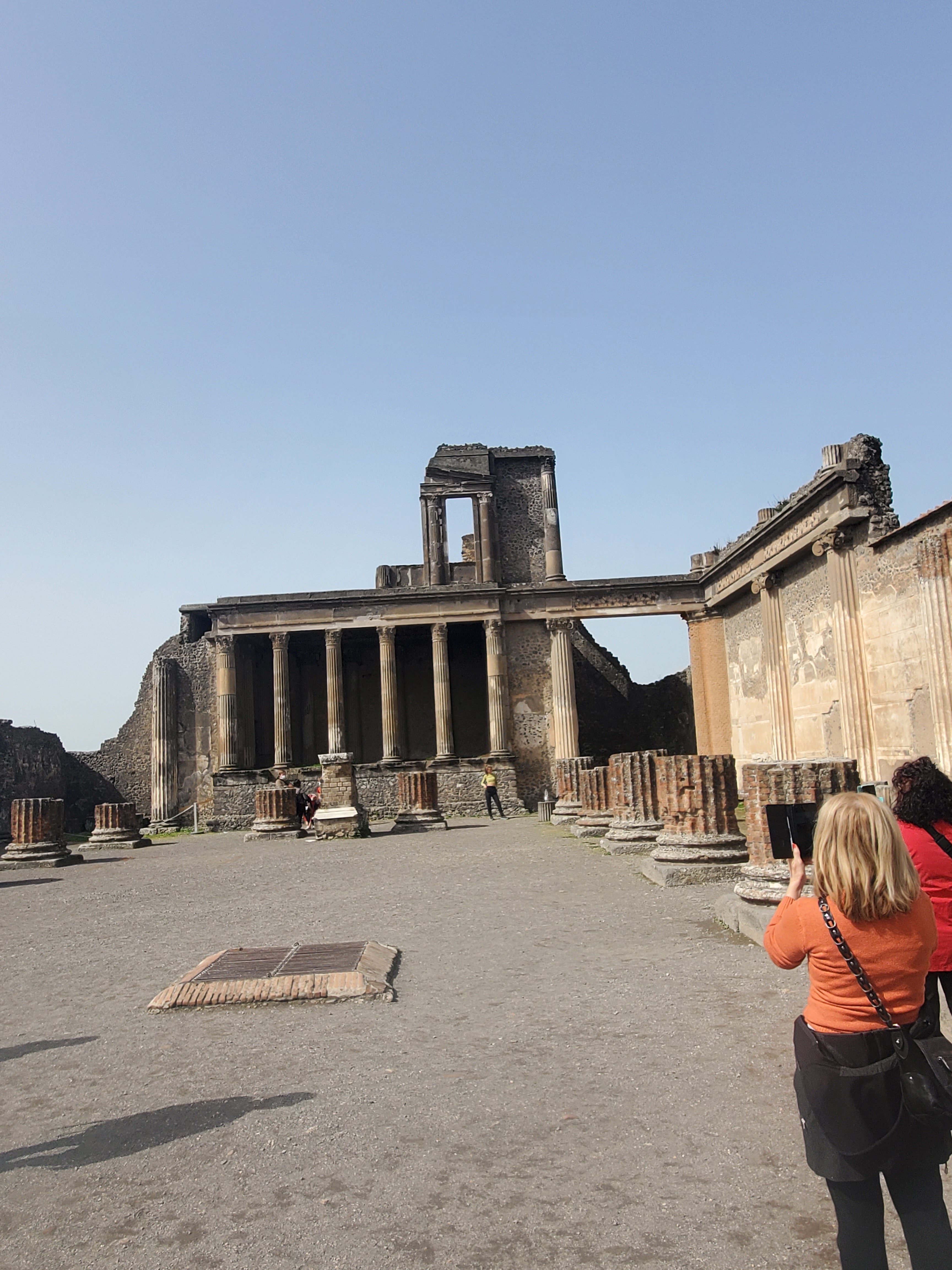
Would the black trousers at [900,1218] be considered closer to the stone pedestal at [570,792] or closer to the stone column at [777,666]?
the stone pedestal at [570,792]

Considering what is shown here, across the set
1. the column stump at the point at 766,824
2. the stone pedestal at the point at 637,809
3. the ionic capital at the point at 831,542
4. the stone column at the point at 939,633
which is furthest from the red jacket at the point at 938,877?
the ionic capital at the point at 831,542

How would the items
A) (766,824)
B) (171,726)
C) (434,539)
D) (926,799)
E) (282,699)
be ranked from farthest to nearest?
(434,539) → (171,726) → (282,699) → (766,824) → (926,799)

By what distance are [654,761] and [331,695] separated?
15.2 m

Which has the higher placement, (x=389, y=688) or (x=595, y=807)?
(x=389, y=688)

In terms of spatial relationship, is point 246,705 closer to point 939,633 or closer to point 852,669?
point 852,669

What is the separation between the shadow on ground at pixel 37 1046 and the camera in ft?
15.1

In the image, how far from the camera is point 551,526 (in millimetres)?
28172

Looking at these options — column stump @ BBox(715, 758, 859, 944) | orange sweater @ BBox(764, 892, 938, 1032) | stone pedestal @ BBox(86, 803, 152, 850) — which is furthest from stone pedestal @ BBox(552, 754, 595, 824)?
orange sweater @ BBox(764, 892, 938, 1032)

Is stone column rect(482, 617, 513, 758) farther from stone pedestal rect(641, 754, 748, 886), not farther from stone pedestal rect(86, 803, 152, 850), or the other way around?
stone pedestal rect(641, 754, 748, 886)

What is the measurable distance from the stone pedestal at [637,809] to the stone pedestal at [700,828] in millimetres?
1911

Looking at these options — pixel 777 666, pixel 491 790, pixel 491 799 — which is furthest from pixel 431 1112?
pixel 491 799

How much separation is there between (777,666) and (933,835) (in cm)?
1662

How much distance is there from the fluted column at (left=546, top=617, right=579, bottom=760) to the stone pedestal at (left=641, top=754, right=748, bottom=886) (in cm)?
1641

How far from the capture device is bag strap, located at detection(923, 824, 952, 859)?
3258mm
